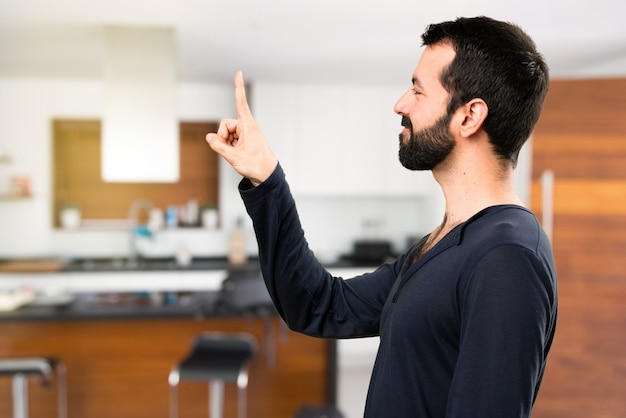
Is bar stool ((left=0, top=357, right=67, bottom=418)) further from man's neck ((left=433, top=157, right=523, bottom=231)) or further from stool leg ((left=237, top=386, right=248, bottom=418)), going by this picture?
man's neck ((left=433, top=157, right=523, bottom=231))

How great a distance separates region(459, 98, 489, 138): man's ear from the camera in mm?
984

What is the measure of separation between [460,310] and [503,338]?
88 mm

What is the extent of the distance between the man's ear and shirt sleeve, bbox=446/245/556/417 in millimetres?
227

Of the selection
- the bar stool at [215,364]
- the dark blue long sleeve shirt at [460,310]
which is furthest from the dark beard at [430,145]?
the bar stool at [215,364]

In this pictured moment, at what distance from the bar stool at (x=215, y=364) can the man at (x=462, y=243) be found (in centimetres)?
173

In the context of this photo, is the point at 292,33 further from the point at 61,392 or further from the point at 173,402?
the point at 61,392

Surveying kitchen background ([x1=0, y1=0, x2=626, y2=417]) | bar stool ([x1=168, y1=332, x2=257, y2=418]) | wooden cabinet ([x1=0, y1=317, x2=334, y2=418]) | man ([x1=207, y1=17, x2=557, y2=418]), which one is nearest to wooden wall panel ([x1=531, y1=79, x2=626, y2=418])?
kitchen background ([x1=0, y1=0, x2=626, y2=417])

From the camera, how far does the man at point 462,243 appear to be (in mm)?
850

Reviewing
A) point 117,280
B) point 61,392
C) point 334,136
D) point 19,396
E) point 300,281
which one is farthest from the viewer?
point 334,136

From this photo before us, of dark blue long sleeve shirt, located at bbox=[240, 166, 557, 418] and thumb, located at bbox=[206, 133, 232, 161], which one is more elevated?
thumb, located at bbox=[206, 133, 232, 161]

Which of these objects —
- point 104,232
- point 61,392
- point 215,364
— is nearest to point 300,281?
point 215,364

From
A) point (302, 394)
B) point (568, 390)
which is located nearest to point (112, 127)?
point (302, 394)

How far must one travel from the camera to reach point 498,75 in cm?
97

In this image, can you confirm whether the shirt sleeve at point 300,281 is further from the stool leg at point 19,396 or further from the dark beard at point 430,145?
the stool leg at point 19,396
